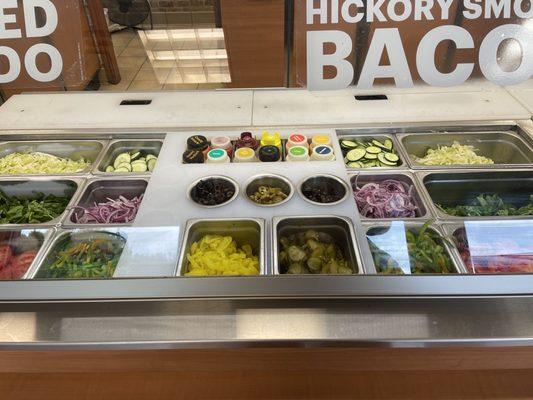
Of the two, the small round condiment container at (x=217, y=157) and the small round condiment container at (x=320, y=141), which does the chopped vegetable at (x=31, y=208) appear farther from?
the small round condiment container at (x=320, y=141)

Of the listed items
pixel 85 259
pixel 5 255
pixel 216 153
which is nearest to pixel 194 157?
pixel 216 153

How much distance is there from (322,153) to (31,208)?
4.88 ft

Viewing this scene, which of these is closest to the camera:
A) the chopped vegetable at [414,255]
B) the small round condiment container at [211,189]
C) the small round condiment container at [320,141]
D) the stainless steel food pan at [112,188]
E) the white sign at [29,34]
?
the white sign at [29,34]

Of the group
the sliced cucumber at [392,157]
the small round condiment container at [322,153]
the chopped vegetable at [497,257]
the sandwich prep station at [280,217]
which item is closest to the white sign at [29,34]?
the sandwich prep station at [280,217]

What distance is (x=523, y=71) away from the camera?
140cm

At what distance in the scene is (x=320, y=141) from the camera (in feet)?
6.98

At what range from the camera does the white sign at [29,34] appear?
1.33 metres

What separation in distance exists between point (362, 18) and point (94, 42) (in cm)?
140

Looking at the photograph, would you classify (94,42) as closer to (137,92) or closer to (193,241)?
(137,92)

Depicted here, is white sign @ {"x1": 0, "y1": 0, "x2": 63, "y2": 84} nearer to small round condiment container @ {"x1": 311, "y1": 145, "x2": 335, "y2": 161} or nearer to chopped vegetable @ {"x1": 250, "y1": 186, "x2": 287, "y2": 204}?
chopped vegetable @ {"x1": 250, "y1": 186, "x2": 287, "y2": 204}

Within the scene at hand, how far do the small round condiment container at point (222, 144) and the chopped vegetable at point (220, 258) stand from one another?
579 mm

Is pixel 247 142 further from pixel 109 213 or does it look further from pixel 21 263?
pixel 21 263

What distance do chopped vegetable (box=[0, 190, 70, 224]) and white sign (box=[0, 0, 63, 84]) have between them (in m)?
0.69

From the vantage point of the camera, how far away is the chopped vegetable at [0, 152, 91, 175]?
83.1 inches
